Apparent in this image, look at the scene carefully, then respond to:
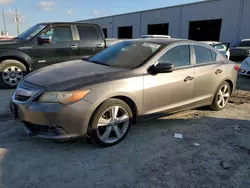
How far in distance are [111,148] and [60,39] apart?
464 centimetres

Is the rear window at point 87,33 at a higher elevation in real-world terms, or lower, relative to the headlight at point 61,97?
higher

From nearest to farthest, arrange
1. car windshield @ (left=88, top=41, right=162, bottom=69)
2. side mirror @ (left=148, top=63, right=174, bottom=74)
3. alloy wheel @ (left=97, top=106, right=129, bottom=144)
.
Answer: alloy wheel @ (left=97, top=106, right=129, bottom=144), side mirror @ (left=148, top=63, right=174, bottom=74), car windshield @ (left=88, top=41, right=162, bottom=69)

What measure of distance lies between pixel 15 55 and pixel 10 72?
505 mm

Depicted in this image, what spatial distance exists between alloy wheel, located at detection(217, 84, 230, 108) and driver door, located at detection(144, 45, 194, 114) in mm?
1106

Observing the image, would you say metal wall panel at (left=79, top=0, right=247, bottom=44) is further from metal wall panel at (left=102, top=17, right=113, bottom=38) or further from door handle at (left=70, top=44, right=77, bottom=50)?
door handle at (left=70, top=44, right=77, bottom=50)

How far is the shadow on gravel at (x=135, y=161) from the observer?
2615mm

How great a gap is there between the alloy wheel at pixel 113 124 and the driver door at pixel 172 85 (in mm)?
413

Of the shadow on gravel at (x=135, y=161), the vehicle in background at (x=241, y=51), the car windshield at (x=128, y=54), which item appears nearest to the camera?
the shadow on gravel at (x=135, y=161)

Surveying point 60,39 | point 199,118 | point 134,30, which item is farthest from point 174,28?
point 199,118

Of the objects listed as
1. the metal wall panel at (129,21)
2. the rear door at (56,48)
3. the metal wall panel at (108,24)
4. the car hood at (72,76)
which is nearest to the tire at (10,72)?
the rear door at (56,48)

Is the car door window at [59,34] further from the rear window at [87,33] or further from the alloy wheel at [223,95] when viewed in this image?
the alloy wheel at [223,95]

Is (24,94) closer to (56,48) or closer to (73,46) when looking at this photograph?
(56,48)

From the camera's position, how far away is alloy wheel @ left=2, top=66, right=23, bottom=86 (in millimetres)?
6336

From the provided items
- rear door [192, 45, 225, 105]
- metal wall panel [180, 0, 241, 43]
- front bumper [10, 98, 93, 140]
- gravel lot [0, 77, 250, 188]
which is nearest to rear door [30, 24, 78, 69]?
gravel lot [0, 77, 250, 188]
